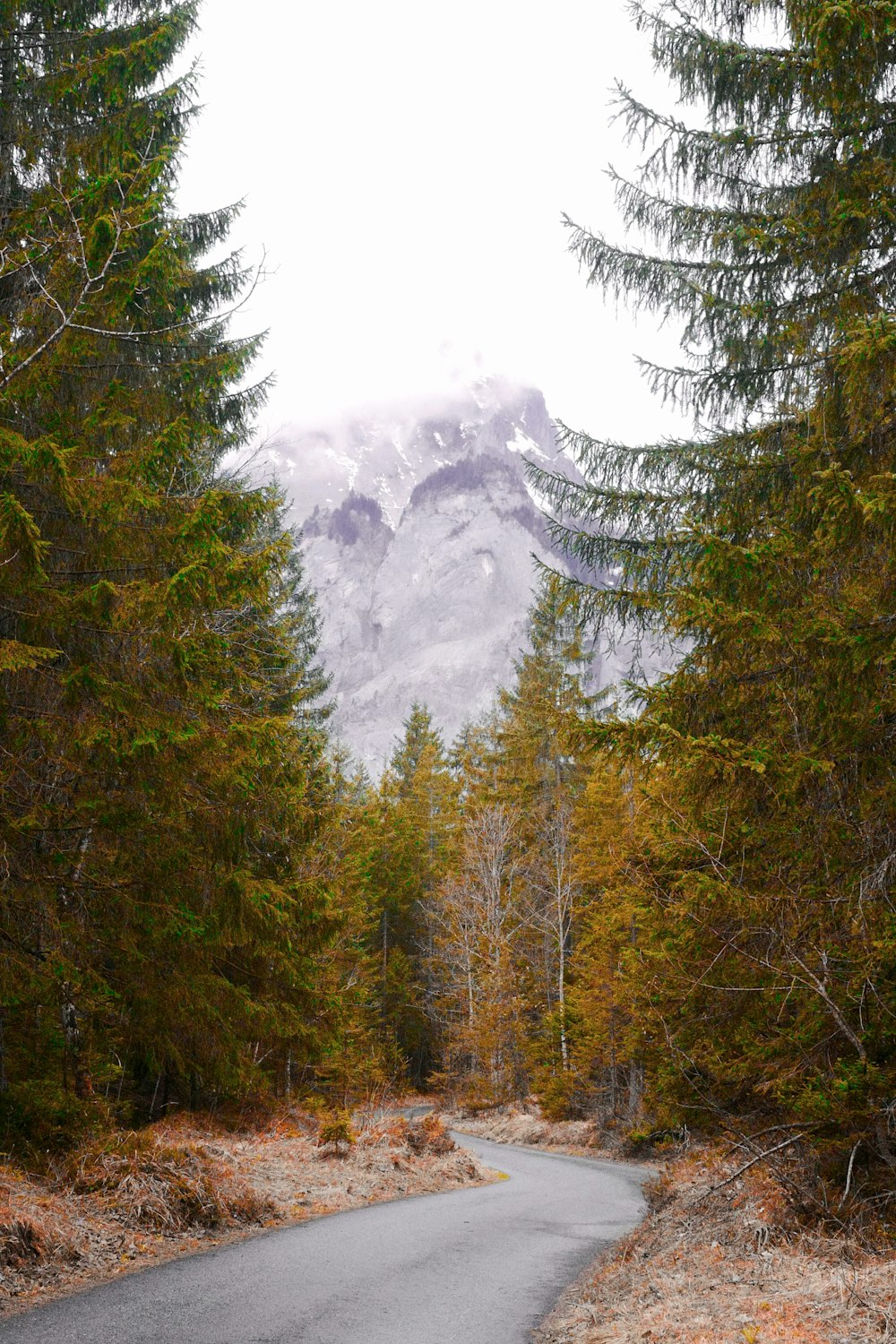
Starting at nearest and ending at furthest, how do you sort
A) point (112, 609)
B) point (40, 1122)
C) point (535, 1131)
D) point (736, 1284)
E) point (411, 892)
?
1. point (736, 1284)
2. point (112, 609)
3. point (40, 1122)
4. point (535, 1131)
5. point (411, 892)

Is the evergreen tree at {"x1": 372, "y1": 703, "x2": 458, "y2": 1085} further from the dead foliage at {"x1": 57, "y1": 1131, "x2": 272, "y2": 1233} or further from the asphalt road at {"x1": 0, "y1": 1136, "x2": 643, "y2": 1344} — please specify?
the dead foliage at {"x1": 57, "y1": 1131, "x2": 272, "y2": 1233}

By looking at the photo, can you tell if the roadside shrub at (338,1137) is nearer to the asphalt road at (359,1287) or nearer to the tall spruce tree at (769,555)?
the asphalt road at (359,1287)

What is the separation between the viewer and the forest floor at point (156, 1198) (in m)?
6.46

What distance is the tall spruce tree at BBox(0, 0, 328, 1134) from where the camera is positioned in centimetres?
745

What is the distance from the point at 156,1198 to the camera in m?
8.09

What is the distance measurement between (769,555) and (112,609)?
215 inches

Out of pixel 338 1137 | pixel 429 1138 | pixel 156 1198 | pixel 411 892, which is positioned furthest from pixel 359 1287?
pixel 411 892

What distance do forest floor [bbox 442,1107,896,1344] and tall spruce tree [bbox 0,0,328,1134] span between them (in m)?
4.65

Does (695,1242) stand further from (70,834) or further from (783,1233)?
(70,834)

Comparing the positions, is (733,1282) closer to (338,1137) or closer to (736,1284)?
(736,1284)

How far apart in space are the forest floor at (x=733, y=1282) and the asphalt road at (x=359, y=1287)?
20.3 inches

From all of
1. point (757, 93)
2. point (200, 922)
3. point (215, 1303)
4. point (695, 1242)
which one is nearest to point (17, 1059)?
point (200, 922)

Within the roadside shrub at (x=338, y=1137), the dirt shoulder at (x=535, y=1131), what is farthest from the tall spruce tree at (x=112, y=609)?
the dirt shoulder at (x=535, y=1131)

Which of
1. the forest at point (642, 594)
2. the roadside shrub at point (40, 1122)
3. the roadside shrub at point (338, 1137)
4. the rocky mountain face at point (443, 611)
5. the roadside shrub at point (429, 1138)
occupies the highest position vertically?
the rocky mountain face at point (443, 611)
